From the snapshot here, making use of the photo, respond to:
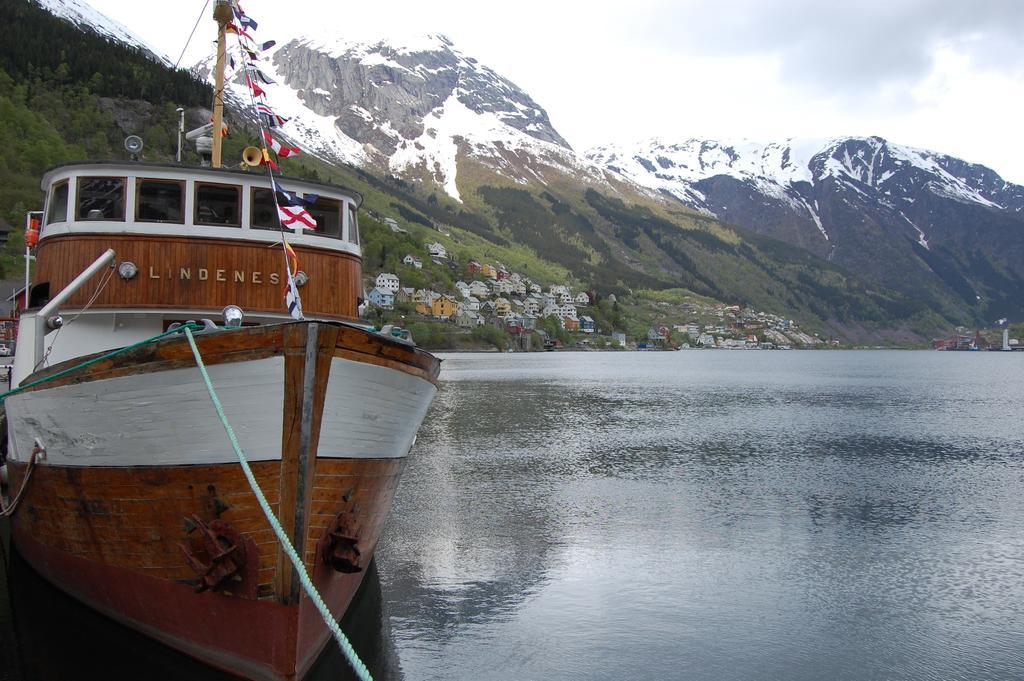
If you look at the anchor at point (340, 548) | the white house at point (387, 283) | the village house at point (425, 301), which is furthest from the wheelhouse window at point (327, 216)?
the village house at point (425, 301)

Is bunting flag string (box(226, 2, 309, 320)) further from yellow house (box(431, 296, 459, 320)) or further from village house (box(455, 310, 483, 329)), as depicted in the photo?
village house (box(455, 310, 483, 329))

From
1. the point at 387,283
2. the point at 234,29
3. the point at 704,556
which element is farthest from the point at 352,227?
the point at 387,283

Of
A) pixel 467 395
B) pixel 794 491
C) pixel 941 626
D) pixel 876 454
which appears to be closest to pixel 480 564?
pixel 941 626

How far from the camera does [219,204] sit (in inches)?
541

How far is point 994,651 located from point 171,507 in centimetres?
1321

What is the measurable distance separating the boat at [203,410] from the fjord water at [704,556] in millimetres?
3442

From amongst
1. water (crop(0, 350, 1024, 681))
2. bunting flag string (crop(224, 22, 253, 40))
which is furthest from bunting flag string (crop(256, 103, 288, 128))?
water (crop(0, 350, 1024, 681))

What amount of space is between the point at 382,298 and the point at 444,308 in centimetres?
2277

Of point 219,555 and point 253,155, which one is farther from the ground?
point 253,155

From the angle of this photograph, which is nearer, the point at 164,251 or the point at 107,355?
the point at 107,355

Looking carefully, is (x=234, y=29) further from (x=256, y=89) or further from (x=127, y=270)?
(x=127, y=270)

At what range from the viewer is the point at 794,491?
95.6 ft

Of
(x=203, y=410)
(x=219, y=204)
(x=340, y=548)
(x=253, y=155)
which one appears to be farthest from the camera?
(x=219, y=204)

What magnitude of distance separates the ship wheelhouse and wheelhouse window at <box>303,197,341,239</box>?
0.39 meters
